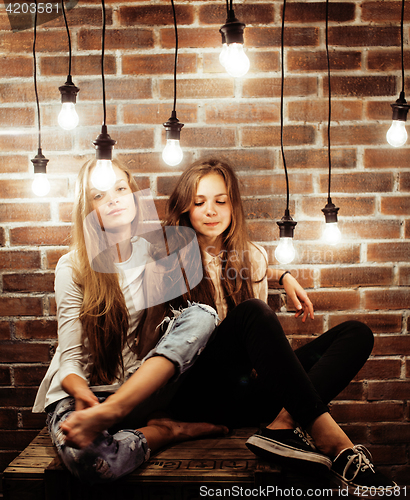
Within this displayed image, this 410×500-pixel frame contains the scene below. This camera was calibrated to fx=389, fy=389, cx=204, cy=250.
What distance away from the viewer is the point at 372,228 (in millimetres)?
1630

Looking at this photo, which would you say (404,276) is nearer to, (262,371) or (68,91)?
(262,371)

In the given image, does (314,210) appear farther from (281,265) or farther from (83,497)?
(83,497)

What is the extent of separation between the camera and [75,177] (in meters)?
1.62

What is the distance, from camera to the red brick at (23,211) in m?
1.63

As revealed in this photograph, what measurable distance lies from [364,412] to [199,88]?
1520 millimetres

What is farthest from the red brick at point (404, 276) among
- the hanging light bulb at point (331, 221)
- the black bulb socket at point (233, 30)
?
the black bulb socket at point (233, 30)

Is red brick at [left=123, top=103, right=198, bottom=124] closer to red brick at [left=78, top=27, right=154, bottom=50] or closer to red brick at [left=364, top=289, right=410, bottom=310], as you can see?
red brick at [left=78, top=27, right=154, bottom=50]

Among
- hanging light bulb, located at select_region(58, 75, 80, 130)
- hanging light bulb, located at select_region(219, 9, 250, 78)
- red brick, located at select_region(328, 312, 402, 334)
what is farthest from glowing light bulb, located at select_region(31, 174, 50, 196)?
red brick, located at select_region(328, 312, 402, 334)

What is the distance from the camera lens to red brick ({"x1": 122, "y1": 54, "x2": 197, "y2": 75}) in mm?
1592

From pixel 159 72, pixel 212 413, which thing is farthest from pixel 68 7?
pixel 212 413

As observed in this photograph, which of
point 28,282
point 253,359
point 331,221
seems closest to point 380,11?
point 331,221

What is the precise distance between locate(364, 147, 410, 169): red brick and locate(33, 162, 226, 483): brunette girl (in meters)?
0.94

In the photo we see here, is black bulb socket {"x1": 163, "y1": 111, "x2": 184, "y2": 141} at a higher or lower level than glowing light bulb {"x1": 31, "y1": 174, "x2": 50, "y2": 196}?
higher

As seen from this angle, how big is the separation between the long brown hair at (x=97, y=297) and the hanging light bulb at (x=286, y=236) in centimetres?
62
